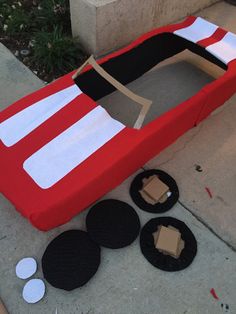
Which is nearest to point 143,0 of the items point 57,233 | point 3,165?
point 3,165

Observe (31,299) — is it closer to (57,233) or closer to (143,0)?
(57,233)

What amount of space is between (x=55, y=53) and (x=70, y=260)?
2.13 meters

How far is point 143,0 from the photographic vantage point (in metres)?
3.33

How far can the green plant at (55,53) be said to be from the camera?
3.27 m

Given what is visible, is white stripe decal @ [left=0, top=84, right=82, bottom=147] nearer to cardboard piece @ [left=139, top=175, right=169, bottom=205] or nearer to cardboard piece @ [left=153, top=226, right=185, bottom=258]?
cardboard piece @ [left=139, top=175, right=169, bottom=205]

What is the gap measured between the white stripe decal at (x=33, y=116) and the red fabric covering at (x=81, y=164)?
0.04m

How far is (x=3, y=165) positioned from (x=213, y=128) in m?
1.85

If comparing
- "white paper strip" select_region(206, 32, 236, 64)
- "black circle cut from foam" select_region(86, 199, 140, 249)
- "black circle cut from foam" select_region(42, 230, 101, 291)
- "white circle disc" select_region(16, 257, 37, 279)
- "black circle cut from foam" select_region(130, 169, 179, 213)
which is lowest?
"white circle disc" select_region(16, 257, 37, 279)

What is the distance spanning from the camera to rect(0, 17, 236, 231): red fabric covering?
195cm

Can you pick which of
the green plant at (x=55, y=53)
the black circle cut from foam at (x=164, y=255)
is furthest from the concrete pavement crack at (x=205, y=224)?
the green plant at (x=55, y=53)

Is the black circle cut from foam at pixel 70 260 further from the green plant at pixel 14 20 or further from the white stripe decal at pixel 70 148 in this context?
the green plant at pixel 14 20

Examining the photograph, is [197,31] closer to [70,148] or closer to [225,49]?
[225,49]

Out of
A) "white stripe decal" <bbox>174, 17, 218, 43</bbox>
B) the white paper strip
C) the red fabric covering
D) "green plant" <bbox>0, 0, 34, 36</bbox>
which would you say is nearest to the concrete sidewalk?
the red fabric covering

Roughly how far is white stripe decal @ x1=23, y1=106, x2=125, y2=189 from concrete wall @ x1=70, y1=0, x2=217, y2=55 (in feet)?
4.23
